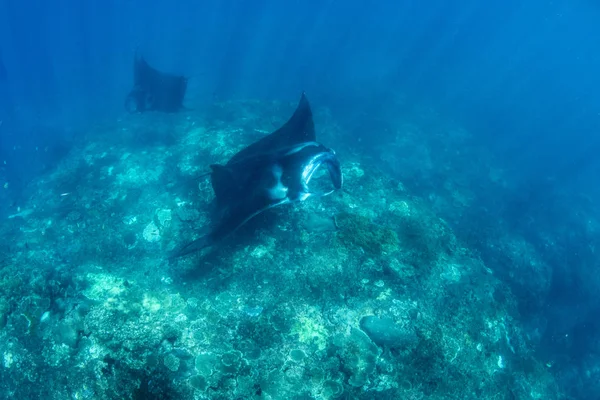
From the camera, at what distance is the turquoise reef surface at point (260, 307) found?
4.18 metres

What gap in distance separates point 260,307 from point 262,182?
1945mm

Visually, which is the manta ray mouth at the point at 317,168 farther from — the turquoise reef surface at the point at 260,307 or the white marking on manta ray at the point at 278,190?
the turquoise reef surface at the point at 260,307

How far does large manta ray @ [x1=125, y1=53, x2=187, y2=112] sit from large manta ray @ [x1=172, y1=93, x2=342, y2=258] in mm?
7255

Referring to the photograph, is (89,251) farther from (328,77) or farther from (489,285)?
(328,77)

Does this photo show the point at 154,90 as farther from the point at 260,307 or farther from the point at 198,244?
the point at 260,307

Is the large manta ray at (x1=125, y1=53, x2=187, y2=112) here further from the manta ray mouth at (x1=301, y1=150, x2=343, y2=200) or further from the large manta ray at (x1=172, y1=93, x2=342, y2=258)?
the manta ray mouth at (x1=301, y1=150, x2=343, y2=200)

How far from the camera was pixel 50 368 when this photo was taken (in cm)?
423

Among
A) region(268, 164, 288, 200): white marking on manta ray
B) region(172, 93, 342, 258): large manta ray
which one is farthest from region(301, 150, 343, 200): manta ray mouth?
region(268, 164, 288, 200): white marking on manta ray

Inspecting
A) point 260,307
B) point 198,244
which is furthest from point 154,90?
point 260,307

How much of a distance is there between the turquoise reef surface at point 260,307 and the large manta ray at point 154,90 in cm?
529

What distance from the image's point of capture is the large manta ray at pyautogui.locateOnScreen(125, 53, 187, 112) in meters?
12.1

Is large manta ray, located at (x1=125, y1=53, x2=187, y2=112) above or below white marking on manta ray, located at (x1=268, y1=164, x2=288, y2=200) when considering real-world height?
below

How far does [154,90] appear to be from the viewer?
1220 centimetres

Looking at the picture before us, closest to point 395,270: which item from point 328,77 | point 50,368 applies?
point 50,368
